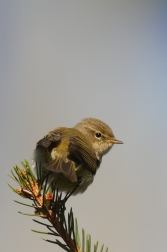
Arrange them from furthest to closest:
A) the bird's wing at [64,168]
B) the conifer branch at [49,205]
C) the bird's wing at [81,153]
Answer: the bird's wing at [81,153] → the bird's wing at [64,168] → the conifer branch at [49,205]

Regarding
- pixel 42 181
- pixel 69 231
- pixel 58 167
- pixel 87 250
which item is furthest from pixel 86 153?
pixel 87 250

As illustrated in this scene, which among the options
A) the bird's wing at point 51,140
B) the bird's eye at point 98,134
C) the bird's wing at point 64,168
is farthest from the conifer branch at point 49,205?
the bird's eye at point 98,134

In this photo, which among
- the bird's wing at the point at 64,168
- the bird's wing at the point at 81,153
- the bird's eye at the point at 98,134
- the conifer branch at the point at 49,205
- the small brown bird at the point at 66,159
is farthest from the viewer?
the bird's eye at the point at 98,134

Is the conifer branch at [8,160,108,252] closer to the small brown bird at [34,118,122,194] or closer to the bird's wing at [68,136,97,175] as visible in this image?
the small brown bird at [34,118,122,194]

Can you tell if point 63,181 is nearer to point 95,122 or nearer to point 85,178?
point 85,178

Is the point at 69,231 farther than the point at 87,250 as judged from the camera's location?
Yes

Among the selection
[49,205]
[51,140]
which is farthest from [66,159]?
[49,205]

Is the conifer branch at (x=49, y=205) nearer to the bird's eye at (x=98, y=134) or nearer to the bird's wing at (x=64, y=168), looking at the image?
the bird's wing at (x=64, y=168)

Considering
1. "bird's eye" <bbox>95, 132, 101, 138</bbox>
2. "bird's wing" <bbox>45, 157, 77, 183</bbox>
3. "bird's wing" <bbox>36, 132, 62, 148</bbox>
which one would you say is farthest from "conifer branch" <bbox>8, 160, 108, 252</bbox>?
Answer: "bird's eye" <bbox>95, 132, 101, 138</bbox>

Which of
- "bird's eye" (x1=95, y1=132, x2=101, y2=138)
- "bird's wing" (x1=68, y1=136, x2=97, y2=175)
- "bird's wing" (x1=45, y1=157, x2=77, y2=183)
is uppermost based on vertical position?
"bird's eye" (x1=95, y1=132, x2=101, y2=138)

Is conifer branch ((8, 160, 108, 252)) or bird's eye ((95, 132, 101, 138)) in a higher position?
bird's eye ((95, 132, 101, 138))

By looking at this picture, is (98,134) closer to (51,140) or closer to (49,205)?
(51,140)
